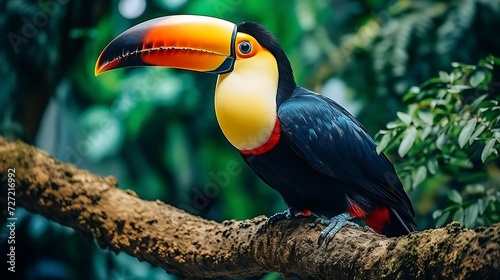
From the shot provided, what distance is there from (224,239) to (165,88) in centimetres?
127

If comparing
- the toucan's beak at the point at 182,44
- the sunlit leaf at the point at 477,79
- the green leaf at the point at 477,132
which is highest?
the toucan's beak at the point at 182,44

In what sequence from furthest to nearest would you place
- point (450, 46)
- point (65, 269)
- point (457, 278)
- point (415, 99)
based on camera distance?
point (65, 269), point (450, 46), point (415, 99), point (457, 278)

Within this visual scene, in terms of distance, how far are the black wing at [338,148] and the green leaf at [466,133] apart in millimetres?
242

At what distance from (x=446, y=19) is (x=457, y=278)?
1947 mm

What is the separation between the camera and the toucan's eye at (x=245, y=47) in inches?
83.9

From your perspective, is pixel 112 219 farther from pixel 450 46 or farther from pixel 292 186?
pixel 450 46

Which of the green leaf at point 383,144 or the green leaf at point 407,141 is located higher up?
the green leaf at point 383,144

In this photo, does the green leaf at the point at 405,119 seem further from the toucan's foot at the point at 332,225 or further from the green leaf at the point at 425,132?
the toucan's foot at the point at 332,225

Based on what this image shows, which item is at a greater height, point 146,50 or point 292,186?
point 146,50

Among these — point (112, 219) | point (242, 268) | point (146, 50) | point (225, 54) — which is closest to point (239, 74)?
point (225, 54)

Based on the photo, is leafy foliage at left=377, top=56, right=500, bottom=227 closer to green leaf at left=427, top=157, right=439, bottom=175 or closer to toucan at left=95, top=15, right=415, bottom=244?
green leaf at left=427, top=157, right=439, bottom=175

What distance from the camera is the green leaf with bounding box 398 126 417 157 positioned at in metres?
2.08

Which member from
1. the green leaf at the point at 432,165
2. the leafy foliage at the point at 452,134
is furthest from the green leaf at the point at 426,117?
the green leaf at the point at 432,165

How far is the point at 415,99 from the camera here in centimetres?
242
